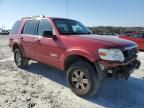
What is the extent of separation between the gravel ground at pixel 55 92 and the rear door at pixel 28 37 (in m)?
0.77

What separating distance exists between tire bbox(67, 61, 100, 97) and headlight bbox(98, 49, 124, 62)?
42cm

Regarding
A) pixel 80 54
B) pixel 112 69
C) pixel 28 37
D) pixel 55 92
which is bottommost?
pixel 55 92

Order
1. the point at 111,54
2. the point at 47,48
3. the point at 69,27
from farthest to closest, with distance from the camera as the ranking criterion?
the point at 69,27 → the point at 47,48 → the point at 111,54

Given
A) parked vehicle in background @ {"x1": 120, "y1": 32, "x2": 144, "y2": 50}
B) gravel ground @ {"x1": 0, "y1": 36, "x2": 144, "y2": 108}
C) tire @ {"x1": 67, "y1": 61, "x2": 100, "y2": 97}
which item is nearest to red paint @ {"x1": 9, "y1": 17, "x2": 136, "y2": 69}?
tire @ {"x1": 67, "y1": 61, "x2": 100, "y2": 97}

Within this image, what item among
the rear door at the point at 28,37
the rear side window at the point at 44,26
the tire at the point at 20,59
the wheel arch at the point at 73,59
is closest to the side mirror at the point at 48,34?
the rear side window at the point at 44,26

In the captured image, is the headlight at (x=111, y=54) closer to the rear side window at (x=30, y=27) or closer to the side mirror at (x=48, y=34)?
the side mirror at (x=48, y=34)

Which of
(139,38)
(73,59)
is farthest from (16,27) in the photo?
(139,38)

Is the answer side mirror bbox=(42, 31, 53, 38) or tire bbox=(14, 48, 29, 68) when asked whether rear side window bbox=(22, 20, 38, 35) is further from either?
side mirror bbox=(42, 31, 53, 38)

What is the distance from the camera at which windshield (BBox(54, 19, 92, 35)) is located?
6.29 m

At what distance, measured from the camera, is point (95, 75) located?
496cm

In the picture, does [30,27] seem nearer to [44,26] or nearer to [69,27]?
[44,26]

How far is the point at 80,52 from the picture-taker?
203 inches

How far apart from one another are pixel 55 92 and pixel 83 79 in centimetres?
89

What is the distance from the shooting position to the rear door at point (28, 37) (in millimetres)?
7160
